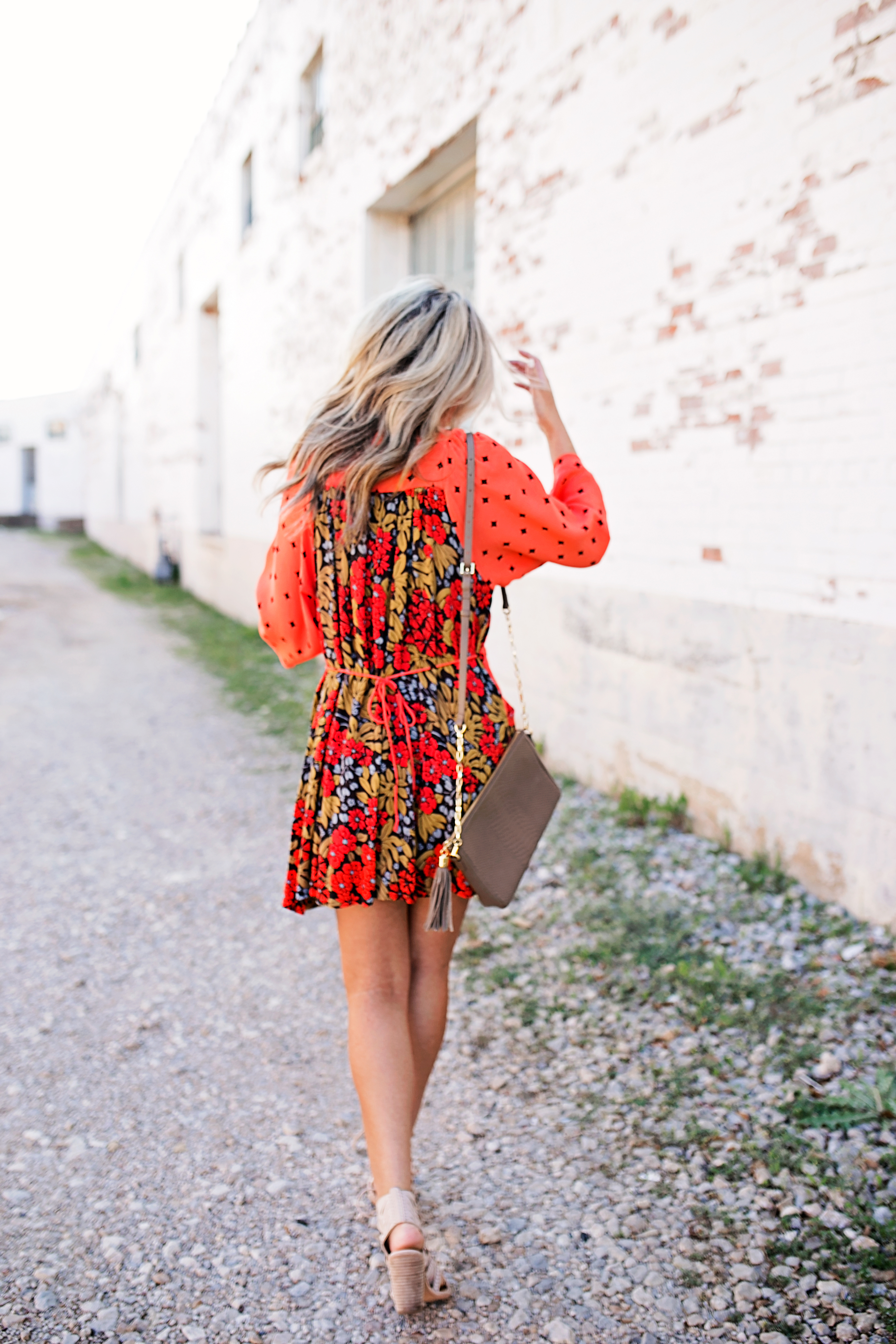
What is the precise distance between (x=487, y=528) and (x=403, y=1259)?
1321 mm

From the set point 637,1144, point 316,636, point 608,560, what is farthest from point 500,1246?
point 608,560

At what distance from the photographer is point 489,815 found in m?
1.89

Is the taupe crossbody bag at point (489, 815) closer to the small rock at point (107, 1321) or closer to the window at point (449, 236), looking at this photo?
the small rock at point (107, 1321)

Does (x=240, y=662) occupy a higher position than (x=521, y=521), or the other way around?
(x=521, y=521)

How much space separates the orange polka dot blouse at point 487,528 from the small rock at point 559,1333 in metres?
1.35

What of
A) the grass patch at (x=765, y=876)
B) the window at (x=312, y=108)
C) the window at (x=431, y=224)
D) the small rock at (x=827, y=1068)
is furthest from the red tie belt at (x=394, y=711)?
the window at (x=312, y=108)

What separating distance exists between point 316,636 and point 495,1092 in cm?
139

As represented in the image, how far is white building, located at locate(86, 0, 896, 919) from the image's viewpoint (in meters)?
3.26

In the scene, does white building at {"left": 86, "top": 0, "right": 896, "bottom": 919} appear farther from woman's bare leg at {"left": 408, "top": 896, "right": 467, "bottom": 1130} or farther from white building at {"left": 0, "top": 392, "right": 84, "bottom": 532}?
white building at {"left": 0, "top": 392, "right": 84, "bottom": 532}

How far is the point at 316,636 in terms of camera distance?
204cm

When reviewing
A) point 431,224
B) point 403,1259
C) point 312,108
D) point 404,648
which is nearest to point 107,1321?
point 403,1259

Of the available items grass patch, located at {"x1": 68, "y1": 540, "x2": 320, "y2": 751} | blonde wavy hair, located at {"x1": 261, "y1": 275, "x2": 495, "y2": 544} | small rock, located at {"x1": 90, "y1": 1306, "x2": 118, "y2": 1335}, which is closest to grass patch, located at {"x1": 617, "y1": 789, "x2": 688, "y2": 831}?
grass patch, located at {"x1": 68, "y1": 540, "x2": 320, "y2": 751}

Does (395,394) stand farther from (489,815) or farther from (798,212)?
(798,212)

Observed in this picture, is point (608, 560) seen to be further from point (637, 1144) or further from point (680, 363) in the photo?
Result: point (637, 1144)
